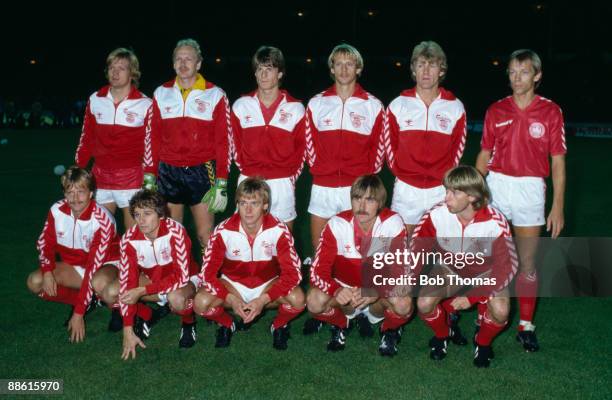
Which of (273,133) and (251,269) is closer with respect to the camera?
(251,269)

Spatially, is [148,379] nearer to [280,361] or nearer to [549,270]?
[280,361]

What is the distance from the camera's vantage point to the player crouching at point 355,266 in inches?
156

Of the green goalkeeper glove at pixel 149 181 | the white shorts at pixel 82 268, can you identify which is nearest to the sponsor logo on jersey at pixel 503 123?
the green goalkeeper glove at pixel 149 181

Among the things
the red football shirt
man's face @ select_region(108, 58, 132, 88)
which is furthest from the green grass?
man's face @ select_region(108, 58, 132, 88)

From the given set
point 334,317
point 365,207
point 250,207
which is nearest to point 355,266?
point 334,317

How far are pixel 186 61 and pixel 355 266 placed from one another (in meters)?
2.04

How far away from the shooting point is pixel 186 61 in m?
4.85

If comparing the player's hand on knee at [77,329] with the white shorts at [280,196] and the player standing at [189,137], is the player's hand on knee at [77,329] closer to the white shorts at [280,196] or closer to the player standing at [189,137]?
the player standing at [189,137]

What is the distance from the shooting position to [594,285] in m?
5.38

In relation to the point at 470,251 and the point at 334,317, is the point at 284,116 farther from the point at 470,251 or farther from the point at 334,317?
the point at 470,251

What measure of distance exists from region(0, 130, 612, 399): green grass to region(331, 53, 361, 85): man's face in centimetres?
183

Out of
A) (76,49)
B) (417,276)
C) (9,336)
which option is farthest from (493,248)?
(76,49)

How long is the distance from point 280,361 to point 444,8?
3309cm

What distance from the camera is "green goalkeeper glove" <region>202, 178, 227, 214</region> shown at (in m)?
4.83
